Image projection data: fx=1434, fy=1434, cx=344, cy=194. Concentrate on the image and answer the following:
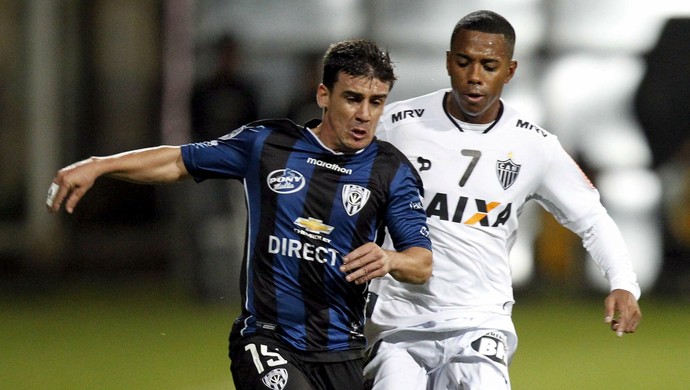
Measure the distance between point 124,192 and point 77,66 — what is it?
1.77m

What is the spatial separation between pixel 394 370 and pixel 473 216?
0.79 meters

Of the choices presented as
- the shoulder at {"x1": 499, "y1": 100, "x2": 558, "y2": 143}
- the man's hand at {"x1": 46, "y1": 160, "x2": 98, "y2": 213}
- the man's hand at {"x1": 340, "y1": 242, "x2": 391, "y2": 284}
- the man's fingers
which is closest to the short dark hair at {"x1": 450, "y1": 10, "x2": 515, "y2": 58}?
the shoulder at {"x1": 499, "y1": 100, "x2": 558, "y2": 143}

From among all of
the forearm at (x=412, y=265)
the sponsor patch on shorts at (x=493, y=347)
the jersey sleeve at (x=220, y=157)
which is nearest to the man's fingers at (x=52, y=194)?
the jersey sleeve at (x=220, y=157)

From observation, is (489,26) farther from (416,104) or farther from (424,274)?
(424,274)

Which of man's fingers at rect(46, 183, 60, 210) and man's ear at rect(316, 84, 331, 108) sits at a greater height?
man's ear at rect(316, 84, 331, 108)

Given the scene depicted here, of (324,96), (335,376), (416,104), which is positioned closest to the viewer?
(335,376)

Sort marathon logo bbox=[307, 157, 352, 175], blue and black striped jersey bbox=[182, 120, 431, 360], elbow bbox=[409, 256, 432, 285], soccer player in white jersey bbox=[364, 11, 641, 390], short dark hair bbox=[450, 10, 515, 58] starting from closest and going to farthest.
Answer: elbow bbox=[409, 256, 432, 285] < blue and black striped jersey bbox=[182, 120, 431, 360] < marathon logo bbox=[307, 157, 352, 175] < soccer player in white jersey bbox=[364, 11, 641, 390] < short dark hair bbox=[450, 10, 515, 58]

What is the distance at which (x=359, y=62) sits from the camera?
19.6ft

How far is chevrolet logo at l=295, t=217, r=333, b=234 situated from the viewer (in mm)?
5906

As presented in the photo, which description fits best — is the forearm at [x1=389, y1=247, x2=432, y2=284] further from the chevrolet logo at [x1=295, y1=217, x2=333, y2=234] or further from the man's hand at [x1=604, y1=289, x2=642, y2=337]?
the man's hand at [x1=604, y1=289, x2=642, y2=337]

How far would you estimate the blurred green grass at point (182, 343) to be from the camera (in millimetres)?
9945

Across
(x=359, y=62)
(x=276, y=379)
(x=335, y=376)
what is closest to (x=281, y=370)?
(x=276, y=379)

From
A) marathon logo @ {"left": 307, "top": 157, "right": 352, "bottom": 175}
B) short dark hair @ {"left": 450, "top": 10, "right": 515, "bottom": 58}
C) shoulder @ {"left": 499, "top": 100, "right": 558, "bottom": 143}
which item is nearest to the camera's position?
marathon logo @ {"left": 307, "top": 157, "right": 352, "bottom": 175}

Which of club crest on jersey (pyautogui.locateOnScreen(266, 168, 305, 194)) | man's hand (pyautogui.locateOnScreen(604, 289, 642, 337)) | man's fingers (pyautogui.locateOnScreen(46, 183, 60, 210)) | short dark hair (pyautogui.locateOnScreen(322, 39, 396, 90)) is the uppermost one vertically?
short dark hair (pyautogui.locateOnScreen(322, 39, 396, 90))
